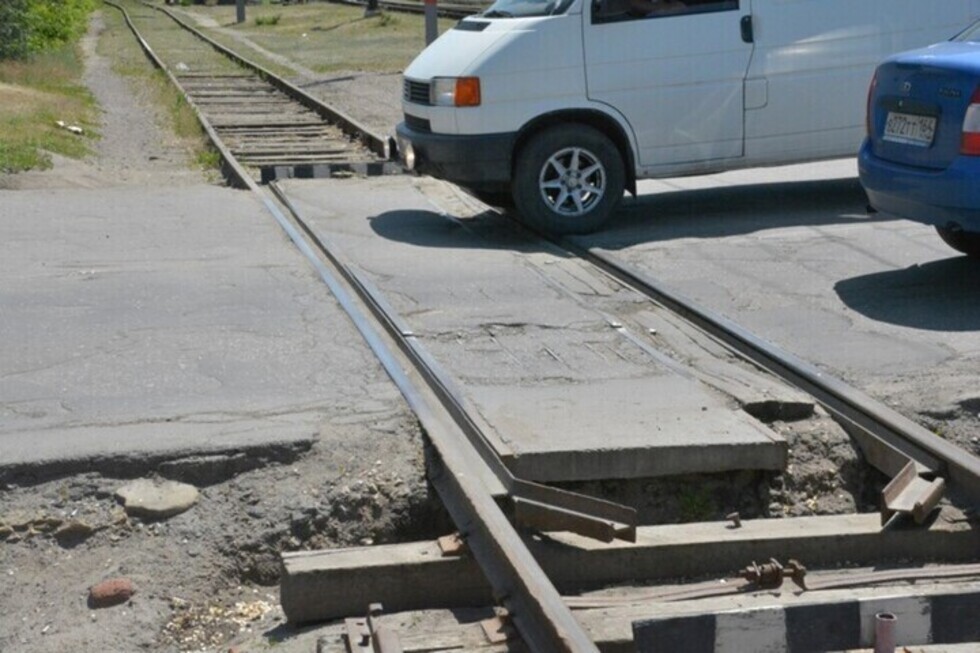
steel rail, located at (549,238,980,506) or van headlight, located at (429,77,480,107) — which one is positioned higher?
van headlight, located at (429,77,480,107)

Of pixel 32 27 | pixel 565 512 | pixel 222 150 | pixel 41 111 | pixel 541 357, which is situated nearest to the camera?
pixel 565 512

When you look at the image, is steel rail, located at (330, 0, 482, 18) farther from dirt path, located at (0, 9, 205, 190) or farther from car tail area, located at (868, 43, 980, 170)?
car tail area, located at (868, 43, 980, 170)

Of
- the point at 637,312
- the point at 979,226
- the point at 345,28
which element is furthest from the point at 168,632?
the point at 345,28

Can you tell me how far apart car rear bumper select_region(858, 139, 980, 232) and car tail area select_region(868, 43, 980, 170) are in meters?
0.06

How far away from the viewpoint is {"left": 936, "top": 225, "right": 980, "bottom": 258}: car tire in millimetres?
9609

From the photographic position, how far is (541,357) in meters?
7.75

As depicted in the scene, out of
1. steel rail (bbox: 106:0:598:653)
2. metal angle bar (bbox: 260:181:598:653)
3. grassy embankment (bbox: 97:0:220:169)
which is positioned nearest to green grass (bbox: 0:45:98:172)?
grassy embankment (bbox: 97:0:220:169)

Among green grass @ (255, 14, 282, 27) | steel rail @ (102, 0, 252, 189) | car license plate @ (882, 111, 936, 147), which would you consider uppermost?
car license plate @ (882, 111, 936, 147)

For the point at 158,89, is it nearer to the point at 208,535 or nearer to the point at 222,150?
the point at 222,150

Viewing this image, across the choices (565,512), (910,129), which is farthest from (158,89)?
(565,512)

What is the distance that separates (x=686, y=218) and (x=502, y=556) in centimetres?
721

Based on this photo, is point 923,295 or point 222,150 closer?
point 923,295

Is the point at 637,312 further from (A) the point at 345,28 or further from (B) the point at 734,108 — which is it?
(A) the point at 345,28

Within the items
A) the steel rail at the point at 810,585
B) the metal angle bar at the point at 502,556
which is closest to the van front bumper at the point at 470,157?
the metal angle bar at the point at 502,556
